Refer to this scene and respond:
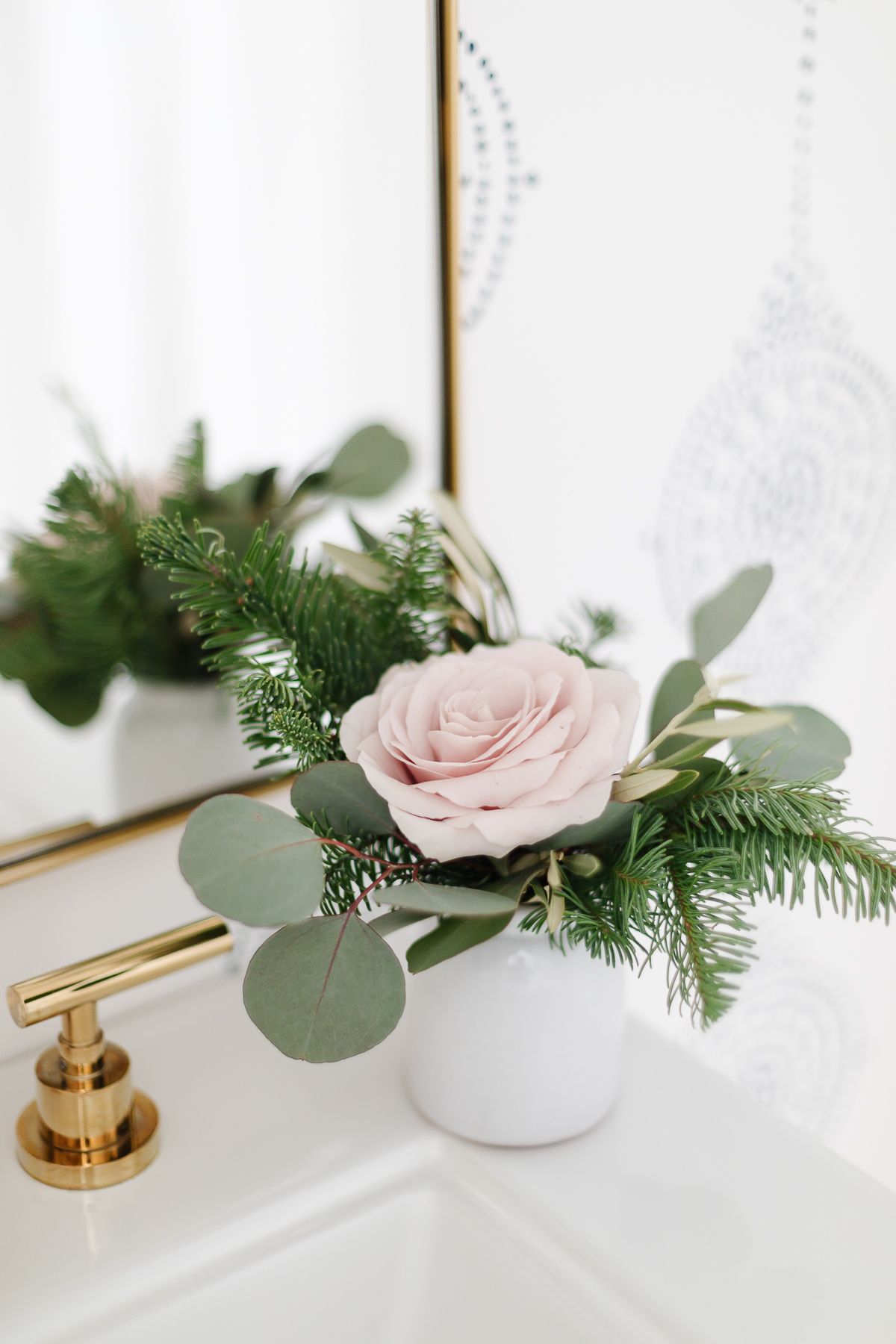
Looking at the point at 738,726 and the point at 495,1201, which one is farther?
the point at 495,1201

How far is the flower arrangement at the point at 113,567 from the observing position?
0.58m

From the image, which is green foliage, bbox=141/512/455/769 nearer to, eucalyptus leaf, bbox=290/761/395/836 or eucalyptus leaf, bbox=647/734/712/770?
eucalyptus leaf, bbox=290/761/395/836

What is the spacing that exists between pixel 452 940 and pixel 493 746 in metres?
0.08

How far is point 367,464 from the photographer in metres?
0.68

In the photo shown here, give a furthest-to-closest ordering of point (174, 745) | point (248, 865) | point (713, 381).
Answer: point (713, 381) → point (174, 745) → point (248, 865)

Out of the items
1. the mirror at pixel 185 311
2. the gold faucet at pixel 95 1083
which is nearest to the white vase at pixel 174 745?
the mirror at pixel 185 311

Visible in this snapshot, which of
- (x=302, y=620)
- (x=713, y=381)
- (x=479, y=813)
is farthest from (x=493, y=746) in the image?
(x=713, y=381)

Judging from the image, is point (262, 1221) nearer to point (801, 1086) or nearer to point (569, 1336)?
→ point (569, 1336)

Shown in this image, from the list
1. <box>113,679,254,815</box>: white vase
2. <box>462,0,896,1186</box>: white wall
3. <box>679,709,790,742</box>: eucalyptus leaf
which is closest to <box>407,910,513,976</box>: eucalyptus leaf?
<box>679,709,790,742</box>: eucalyptus leaf

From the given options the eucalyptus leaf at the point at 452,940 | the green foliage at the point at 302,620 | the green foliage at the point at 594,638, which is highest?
the green foliage at the point at 302,620

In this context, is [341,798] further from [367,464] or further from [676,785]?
[367,464]

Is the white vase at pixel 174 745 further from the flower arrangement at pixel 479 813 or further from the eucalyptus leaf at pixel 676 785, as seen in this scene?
the eucalyptus leaf at pixel 676 785

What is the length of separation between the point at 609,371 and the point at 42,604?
44 cm

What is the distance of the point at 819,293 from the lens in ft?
3.02
